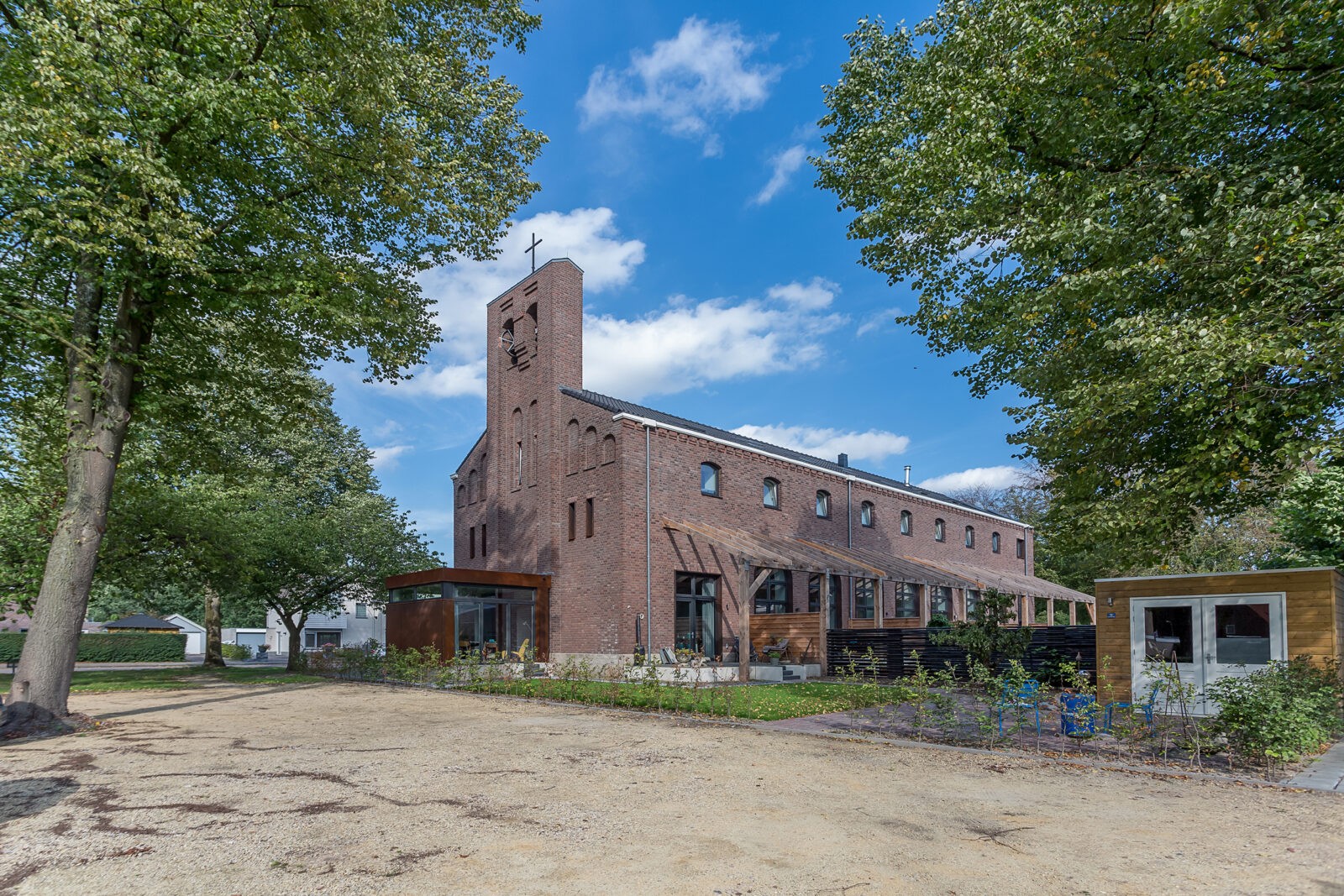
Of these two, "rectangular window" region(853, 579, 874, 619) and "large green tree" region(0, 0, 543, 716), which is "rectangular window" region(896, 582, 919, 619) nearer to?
"rectangular window" region(853, 579, 874, 619)

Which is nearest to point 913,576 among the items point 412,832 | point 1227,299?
point 1227,299

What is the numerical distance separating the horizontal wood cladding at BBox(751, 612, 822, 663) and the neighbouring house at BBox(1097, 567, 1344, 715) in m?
9.42

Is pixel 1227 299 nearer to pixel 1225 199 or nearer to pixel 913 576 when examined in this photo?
pixel 1225 199

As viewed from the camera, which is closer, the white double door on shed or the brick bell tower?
the white double door on shed

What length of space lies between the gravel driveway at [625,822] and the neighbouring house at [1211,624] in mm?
4893

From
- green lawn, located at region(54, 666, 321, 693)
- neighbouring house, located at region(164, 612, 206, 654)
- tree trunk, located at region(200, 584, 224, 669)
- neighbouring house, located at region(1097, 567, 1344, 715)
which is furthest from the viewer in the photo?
neighbouring house, located at region(164, 612, 206, 654)

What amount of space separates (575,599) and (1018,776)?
16441 mm

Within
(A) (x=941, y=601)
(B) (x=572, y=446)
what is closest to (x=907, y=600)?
(A) (x=941, y=601)

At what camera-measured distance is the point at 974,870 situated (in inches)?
185

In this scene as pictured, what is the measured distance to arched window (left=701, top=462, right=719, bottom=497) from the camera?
23.9 m

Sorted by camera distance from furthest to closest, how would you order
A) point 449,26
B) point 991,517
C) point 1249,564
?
1. point 991,517
2. point 1249,564
3. point 449,26

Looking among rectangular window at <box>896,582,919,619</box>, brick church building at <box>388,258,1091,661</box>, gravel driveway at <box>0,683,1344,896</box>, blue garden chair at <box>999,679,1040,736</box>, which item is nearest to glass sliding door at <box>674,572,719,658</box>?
brick church building at <box>388,258,1091,661</box>

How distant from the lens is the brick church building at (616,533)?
71.1 feet

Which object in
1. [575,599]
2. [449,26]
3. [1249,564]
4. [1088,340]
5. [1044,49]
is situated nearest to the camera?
[1044,49]
